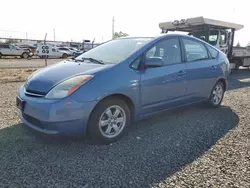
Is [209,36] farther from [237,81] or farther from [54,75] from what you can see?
[54,75]

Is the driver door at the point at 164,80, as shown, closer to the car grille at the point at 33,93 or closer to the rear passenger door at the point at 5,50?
the car grille at the point at 33,93

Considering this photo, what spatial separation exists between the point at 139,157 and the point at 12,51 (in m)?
27.2

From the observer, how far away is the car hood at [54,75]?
3135 mm

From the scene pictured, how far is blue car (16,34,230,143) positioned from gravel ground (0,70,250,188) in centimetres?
32

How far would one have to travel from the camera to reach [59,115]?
293cm

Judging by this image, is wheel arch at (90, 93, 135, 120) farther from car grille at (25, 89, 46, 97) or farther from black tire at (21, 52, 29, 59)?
black tire at (21, 52, 29, 59)

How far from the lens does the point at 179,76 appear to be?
4.12m

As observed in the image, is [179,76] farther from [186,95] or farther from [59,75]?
[59,75]

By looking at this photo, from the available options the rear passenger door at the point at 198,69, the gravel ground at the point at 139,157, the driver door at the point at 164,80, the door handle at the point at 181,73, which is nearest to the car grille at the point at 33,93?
the gravel ground at the point at 139,157

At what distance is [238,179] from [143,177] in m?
1.04

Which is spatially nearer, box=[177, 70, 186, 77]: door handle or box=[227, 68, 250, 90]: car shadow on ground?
box=[177, 70, 186, 77]: door handle

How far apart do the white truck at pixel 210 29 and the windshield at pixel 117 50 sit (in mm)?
6531

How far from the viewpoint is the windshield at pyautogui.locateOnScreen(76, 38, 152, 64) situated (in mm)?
3652

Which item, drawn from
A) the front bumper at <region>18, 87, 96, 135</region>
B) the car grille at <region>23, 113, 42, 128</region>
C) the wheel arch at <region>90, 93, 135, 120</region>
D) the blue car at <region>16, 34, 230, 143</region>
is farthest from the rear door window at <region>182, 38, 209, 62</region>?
the car grille at <region>23, 113, 42, 128</region>
